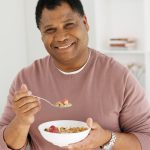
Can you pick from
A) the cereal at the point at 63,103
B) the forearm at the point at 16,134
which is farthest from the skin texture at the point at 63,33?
the forearm at the point at 16,134

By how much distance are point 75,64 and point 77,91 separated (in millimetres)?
101

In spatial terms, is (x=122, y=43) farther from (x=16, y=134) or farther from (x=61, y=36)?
(x=16, y=134)

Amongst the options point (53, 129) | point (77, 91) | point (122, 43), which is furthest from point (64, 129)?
point (122, 43)

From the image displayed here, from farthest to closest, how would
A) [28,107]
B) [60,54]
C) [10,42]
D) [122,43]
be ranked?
1. [10,42]
2. [122,43]
3. [60,54]
4. [28,107]

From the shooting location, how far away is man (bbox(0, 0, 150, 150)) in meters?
1.23

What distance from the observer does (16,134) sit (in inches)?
47.7

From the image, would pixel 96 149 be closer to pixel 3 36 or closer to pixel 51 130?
pixel 51 130

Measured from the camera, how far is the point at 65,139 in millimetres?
→ 1100

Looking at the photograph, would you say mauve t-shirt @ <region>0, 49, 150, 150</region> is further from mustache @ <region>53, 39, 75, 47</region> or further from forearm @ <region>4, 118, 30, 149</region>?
mustache @ <region>53, 39, 75, 47</region>

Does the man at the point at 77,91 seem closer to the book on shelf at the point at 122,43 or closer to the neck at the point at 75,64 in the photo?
the neck at the point at 75,64

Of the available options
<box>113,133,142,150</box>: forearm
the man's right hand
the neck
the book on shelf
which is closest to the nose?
the neck

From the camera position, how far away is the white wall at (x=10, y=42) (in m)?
3.45

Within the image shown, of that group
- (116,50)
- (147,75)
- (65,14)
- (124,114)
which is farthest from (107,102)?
(116,50)

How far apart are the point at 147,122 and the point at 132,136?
0.24 feet
